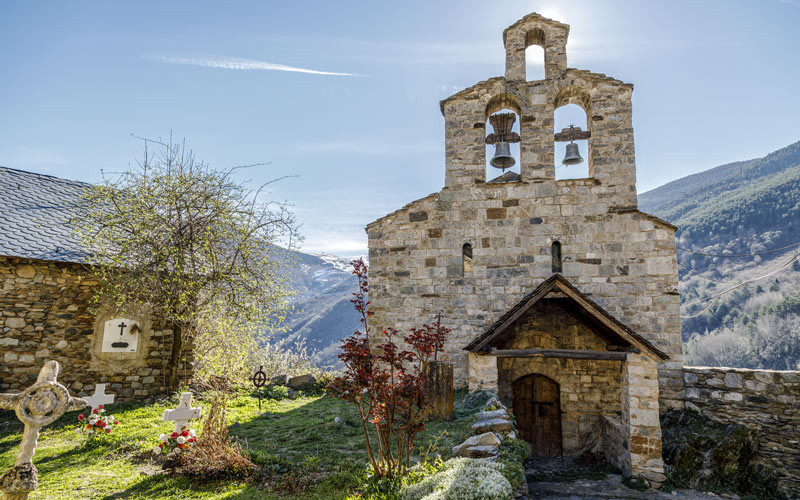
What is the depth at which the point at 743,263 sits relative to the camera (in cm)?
4744

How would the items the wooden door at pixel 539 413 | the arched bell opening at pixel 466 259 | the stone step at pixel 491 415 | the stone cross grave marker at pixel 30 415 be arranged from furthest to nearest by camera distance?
1. the arched bell opening at pixel 466 259
2. the wooden door at pixel 539 413
3. the stone step at pixel 491 415
4. the stone cross grave marker at pixel 30 415

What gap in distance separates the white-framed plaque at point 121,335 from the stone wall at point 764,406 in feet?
42.0

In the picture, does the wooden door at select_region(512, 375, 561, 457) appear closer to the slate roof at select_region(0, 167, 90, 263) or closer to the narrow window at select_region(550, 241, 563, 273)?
the narrow window at select_region(550, 241, 563, 273)

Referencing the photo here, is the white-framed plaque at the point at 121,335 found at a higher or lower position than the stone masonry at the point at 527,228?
lower

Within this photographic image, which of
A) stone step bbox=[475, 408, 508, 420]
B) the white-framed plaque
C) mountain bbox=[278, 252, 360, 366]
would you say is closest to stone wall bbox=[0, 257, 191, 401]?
the white-framed plaque

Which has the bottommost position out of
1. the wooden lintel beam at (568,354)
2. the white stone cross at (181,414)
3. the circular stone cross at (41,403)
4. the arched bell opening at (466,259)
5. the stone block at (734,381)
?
the white stone cross at (181,414)

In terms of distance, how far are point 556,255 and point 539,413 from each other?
369 centimetres

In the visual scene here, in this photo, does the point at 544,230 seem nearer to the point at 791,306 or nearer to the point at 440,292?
the point at 440,292

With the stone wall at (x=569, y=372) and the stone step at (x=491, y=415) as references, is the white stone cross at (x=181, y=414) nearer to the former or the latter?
the stone step at (x=491, y=415)

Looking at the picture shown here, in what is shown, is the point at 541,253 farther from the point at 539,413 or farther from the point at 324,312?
the point at 324,312

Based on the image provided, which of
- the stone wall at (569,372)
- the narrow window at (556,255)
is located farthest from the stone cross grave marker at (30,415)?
the narrow window at (556,255)

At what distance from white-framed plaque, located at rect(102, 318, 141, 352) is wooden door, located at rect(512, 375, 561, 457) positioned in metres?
9.12

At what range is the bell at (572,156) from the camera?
1115 cm

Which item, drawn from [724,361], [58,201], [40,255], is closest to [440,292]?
[40,255]
